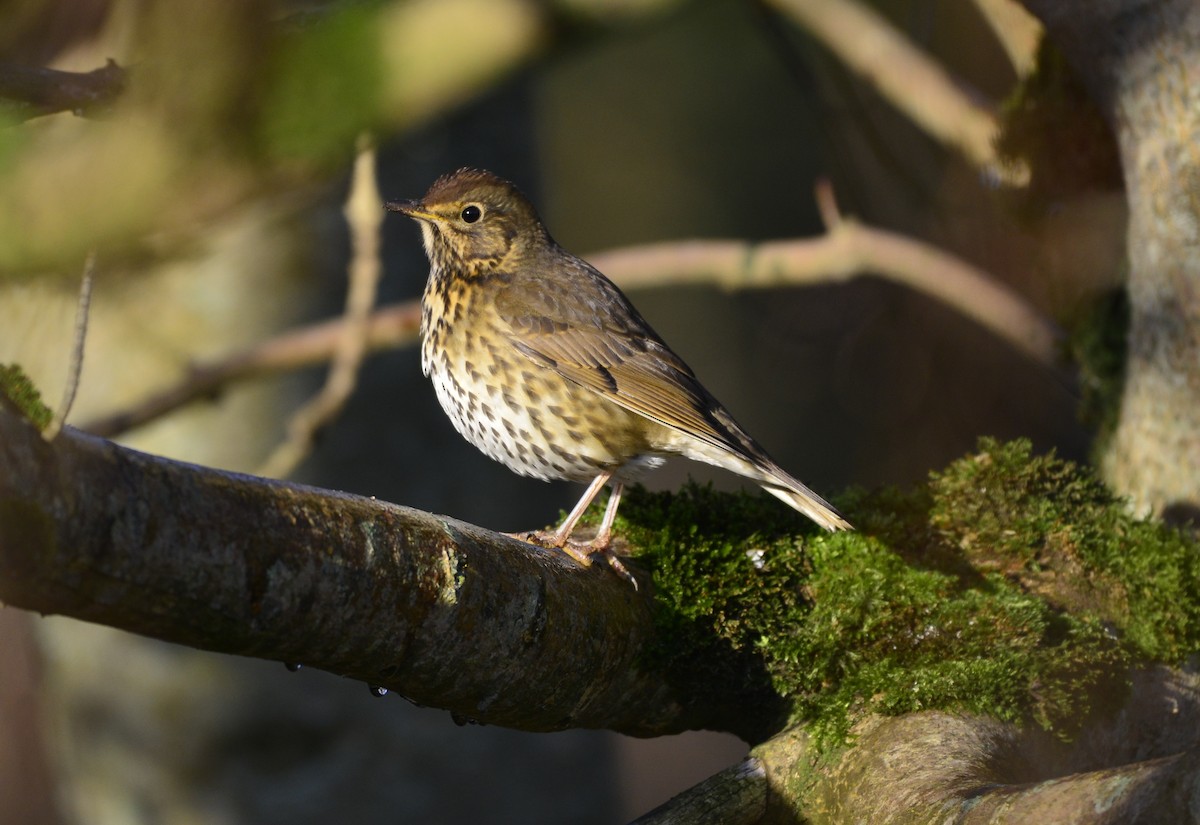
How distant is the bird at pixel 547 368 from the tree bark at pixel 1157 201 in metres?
1.15

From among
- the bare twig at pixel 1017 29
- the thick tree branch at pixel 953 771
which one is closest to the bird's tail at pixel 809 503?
the thick tree branch at pixel 953 771

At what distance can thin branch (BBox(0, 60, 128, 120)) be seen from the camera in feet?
7.72

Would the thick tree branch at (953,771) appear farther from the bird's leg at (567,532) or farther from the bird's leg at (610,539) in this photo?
the bird's leg at (567,532)

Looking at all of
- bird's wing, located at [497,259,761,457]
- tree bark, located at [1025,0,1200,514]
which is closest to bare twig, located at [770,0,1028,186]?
tree bark, located at [1025,0,1200,514]

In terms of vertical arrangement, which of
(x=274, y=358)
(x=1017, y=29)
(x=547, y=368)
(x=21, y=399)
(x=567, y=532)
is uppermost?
(x=1017, y=29)

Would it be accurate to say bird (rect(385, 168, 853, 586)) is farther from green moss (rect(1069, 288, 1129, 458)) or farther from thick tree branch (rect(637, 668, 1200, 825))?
green moss (rect(1069, 288, 1129, 458))

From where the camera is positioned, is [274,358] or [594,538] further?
[274,358]

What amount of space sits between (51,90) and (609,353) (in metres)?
1.70

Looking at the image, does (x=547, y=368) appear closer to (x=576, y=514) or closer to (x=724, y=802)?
(x=576, y=514)

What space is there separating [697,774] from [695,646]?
24.0 feet

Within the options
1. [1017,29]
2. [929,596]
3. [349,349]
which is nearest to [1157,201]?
[1017,29]

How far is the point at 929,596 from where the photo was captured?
2.69 m

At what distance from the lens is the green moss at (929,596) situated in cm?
259

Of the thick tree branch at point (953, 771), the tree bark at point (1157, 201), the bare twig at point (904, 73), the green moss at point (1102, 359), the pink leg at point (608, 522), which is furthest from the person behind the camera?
the bare twig at point (904, 73)
